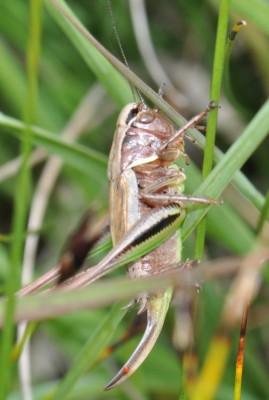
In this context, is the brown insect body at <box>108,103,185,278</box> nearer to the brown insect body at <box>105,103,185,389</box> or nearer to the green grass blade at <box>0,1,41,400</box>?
the brown insect body at <box>105,103,185,389</box>

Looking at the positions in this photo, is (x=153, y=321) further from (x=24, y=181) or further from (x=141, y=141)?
(x=24, y=181)

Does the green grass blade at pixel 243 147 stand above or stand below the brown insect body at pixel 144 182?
below

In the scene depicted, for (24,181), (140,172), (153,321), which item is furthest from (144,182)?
(24,181)

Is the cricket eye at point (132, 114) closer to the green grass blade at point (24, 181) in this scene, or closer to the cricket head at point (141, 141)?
the cricket head at point (141, 141)

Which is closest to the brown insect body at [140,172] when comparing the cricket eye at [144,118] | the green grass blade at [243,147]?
the cricket eye at [144,118]

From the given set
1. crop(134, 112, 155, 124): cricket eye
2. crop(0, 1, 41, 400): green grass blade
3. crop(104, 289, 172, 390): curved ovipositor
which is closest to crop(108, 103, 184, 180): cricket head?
crop(134, 112, 155, 124): cricket eye

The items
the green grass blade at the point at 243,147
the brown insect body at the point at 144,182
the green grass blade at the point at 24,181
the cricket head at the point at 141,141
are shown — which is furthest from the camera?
the cricket head at the point at 141,141

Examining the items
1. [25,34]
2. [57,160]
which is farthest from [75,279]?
[25,34]

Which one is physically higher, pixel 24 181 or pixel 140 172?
pixel 140 172

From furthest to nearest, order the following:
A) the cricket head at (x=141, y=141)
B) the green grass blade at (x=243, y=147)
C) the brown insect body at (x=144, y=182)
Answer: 1. the cricket head at (x=141, y=141)
2. the brown insect body at (x=144, y=182)
3. the green grass blade at (x=243, y=147)

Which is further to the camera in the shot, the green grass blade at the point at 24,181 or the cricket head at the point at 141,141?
the cricket head at the point at 141,141

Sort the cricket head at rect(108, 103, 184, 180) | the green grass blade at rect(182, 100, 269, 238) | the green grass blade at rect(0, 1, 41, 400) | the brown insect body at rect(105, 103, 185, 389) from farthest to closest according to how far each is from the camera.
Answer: the cricket head at rect(108, 103, 184, 180)
the brown insect body at rect(105, 103, 185, 389)
the green grass blade at rect(182, 100, 269, 238)
the green grass blade at rect(0, 1, 41, 400)
